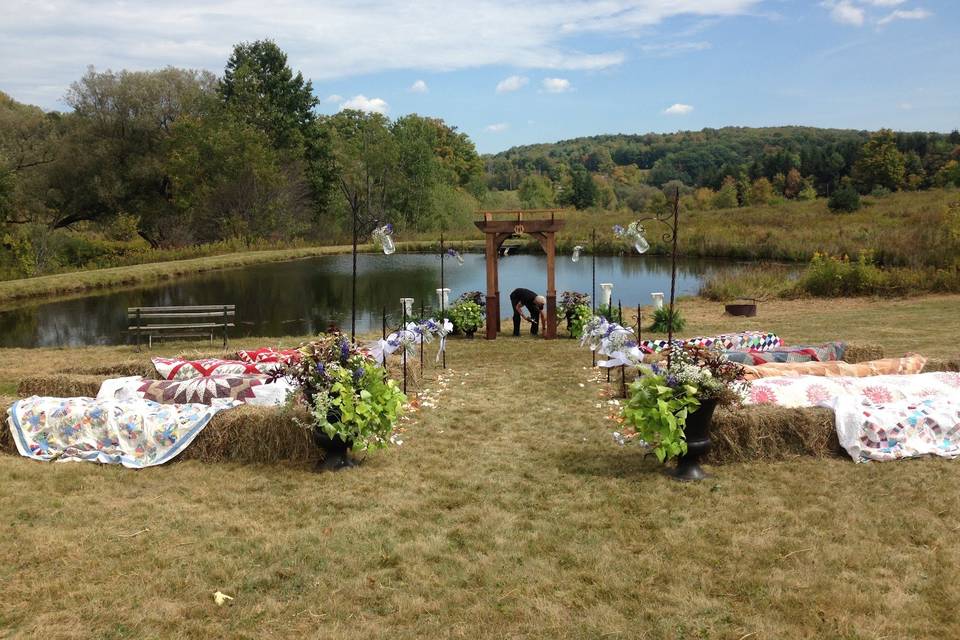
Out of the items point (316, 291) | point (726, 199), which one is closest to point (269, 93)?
point (316, 291)

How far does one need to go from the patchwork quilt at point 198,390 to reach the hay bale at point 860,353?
657 centimetres

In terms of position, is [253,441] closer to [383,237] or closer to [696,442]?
[383,237]

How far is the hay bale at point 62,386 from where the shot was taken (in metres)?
7.76

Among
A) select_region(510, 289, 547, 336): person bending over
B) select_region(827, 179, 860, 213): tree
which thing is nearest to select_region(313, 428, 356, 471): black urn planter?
select_region(510, 289, 547, 336): person bending over

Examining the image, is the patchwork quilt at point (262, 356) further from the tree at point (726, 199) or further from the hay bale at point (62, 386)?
the tree at point (726, 199)

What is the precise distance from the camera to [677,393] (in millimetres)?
5441

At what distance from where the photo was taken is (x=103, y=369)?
8703 mm

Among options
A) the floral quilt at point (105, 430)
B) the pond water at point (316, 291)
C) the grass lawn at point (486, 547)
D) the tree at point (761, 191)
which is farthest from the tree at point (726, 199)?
the floral quilt at point (105, 430)

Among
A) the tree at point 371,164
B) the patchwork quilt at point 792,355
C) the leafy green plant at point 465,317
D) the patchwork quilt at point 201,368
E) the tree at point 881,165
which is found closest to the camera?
the patchwork quilt at point 201,368

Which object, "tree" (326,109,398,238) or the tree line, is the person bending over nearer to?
the tree line

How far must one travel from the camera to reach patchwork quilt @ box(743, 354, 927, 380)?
7.65 m

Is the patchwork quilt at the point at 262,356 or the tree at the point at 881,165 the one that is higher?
the tree at the point at 881,165

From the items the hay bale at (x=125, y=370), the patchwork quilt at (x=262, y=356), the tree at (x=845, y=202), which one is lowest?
the hay bale at (x=125, y=370)

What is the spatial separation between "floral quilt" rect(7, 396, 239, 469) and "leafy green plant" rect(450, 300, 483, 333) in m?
7.49
